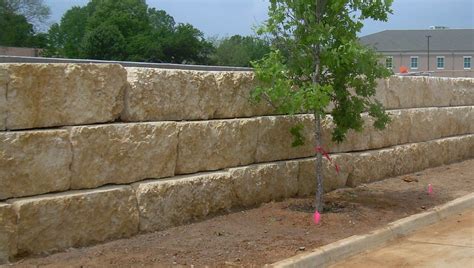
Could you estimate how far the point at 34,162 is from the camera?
6094 mm

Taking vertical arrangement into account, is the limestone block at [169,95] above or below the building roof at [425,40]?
below

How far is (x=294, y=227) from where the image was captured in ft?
26.2

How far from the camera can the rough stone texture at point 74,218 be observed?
599 cm

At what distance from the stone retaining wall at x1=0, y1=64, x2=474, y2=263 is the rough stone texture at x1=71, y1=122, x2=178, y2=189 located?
1 cm

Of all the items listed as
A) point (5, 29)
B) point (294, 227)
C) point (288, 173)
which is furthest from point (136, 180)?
point (5, 29)

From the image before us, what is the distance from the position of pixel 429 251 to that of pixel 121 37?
4201cm

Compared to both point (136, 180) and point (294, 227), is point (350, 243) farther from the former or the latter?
point (136, 180)

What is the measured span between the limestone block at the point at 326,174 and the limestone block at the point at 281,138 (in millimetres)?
184

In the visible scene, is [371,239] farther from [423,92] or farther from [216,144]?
[423,92]

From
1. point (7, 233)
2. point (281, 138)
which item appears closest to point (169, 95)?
Answer: point (281, 138)

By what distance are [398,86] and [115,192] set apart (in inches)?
278

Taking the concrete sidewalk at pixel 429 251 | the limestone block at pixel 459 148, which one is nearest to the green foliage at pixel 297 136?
the concrete sidewalk at pixel 429 251

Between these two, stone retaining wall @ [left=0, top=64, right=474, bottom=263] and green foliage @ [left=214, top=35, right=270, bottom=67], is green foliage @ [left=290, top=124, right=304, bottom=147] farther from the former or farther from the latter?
green foliage @ [left=214, top=35, right=270, bottom=67]

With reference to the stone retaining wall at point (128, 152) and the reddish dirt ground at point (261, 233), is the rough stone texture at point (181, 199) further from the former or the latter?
the reddish dirt ground at point (261, 233)
